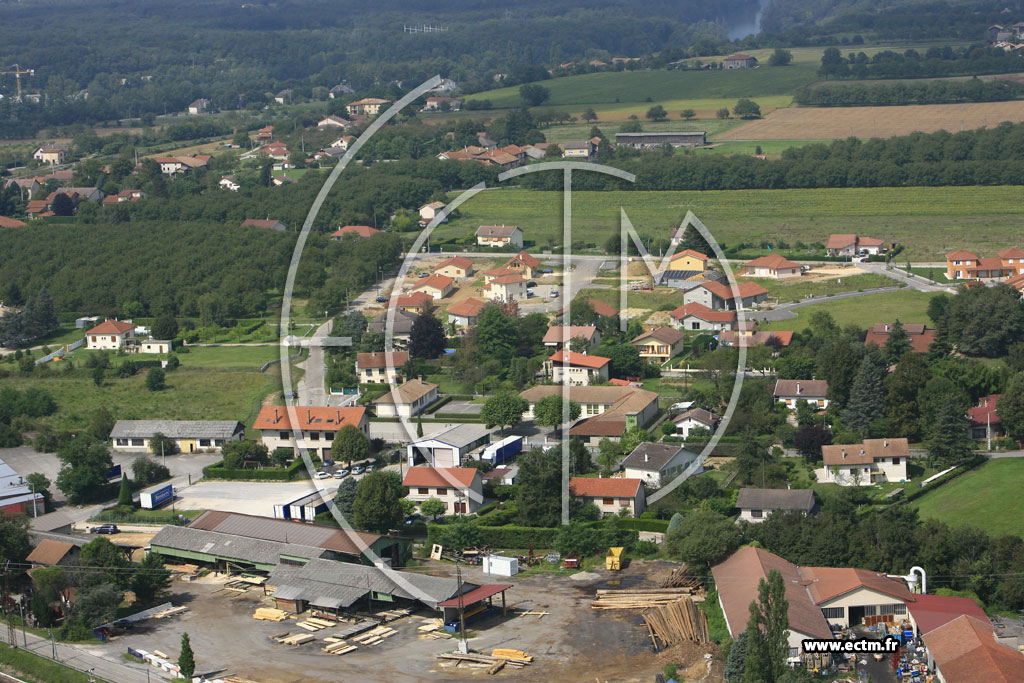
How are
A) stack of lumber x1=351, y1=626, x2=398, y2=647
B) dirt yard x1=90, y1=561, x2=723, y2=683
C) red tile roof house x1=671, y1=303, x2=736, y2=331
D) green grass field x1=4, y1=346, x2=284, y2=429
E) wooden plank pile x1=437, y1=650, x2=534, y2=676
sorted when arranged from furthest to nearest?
red tile roof house x1=671, y1=303, x2=736, y2=331
green grass field x1=4, y1=346, x2=284, y2=429
stack of lumber x1=351, y1=626, x2=398, y2=647
wooden plank pile x1=437, y1=650, x2=534, y2=676
dirt yard x1=90, y1=561, x2=723, y2=683

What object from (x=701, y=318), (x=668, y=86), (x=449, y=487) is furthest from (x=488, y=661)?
(x=668, y=86)

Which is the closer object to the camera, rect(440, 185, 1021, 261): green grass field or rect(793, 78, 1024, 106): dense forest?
rect(440, 185, 1021, 261): green grass field

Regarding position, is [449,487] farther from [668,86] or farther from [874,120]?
[668,86]

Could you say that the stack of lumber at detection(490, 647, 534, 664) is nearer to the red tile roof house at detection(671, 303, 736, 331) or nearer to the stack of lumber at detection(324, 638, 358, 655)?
the stack of lumber at detection(324, 638, 358, 655)

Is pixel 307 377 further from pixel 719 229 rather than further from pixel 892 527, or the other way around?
pixel 719 229

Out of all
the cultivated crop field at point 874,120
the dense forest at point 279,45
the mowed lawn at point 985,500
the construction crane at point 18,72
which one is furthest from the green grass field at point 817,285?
the construction crane at point 18,72

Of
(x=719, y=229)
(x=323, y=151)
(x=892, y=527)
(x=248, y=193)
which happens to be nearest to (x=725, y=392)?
(x=892, y=527)

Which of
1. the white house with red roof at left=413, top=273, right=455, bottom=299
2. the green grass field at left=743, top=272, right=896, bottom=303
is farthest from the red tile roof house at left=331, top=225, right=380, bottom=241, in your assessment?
the green grass field at left=743, top=272, right=896, bottom=303
